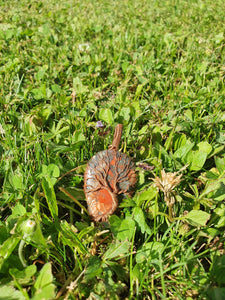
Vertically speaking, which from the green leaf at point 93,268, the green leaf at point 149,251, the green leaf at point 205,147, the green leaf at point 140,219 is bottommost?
the green leaf at point 149,251

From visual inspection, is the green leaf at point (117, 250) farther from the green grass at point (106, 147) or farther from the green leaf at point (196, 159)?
the green leaf at point (196, 159)

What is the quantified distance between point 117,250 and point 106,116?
1130mm

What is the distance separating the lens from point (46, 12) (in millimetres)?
4613

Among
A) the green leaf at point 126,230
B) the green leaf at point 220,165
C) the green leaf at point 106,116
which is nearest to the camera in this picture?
the green leaf at point 126,230

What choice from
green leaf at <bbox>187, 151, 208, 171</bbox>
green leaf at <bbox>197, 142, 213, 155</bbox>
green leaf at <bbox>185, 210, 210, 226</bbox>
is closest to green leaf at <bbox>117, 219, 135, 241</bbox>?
green leaf at <bbox>185, 210, 210, 226</bbox>

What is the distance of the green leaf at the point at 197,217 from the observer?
1.47 m

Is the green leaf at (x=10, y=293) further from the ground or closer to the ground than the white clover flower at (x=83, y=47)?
closer to the ground

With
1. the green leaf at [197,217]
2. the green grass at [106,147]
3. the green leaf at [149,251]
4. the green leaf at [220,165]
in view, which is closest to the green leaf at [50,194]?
the green grass at [106,147]

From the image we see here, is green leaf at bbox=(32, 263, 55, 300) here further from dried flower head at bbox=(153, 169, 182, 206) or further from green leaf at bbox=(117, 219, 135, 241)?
dried flower head at bbox=(153, 169, 182, 206)

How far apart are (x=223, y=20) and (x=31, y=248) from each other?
443cm

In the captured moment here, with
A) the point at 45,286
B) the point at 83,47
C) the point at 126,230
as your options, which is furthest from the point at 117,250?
the point at 83,47

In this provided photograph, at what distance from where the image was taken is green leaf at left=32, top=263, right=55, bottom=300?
3.90 feet

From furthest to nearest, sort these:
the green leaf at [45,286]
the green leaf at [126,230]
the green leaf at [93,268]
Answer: the green leaf at [126,230], the green leaf at [93,268], the green leaf at [45,286]

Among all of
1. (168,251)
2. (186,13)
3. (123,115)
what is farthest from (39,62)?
(186,13)
